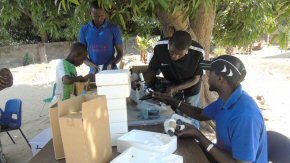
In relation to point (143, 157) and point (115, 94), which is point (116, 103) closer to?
point (115, 94)

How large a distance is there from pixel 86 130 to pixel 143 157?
323mm

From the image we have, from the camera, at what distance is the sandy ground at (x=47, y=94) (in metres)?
5.40

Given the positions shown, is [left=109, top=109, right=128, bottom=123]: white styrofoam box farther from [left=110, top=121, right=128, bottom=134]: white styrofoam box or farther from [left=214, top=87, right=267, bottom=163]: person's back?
[left=214, top=87, right=267, bottom=163]: person's back

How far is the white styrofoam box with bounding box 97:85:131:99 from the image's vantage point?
1906mm

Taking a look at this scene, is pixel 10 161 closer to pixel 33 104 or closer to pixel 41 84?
pixel 33 104

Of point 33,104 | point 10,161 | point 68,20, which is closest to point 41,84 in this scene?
point 33,104

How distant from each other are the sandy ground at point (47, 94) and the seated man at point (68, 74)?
1.78 m

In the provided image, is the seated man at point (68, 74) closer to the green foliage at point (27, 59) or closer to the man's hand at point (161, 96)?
the man's hand at point (161, 96)

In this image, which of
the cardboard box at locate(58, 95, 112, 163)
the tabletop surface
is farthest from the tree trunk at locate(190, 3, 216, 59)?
the cardboard box at locate(58, 95, 112, 163)

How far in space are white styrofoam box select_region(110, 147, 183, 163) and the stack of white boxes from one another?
0.99ft

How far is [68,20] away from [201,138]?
2317 mm

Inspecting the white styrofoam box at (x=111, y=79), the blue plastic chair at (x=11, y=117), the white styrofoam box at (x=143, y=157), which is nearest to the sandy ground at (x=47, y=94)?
the blue plastic chair at (x=11, y=117)

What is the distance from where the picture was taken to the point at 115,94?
1921 millimetres

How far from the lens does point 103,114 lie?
1.71m
